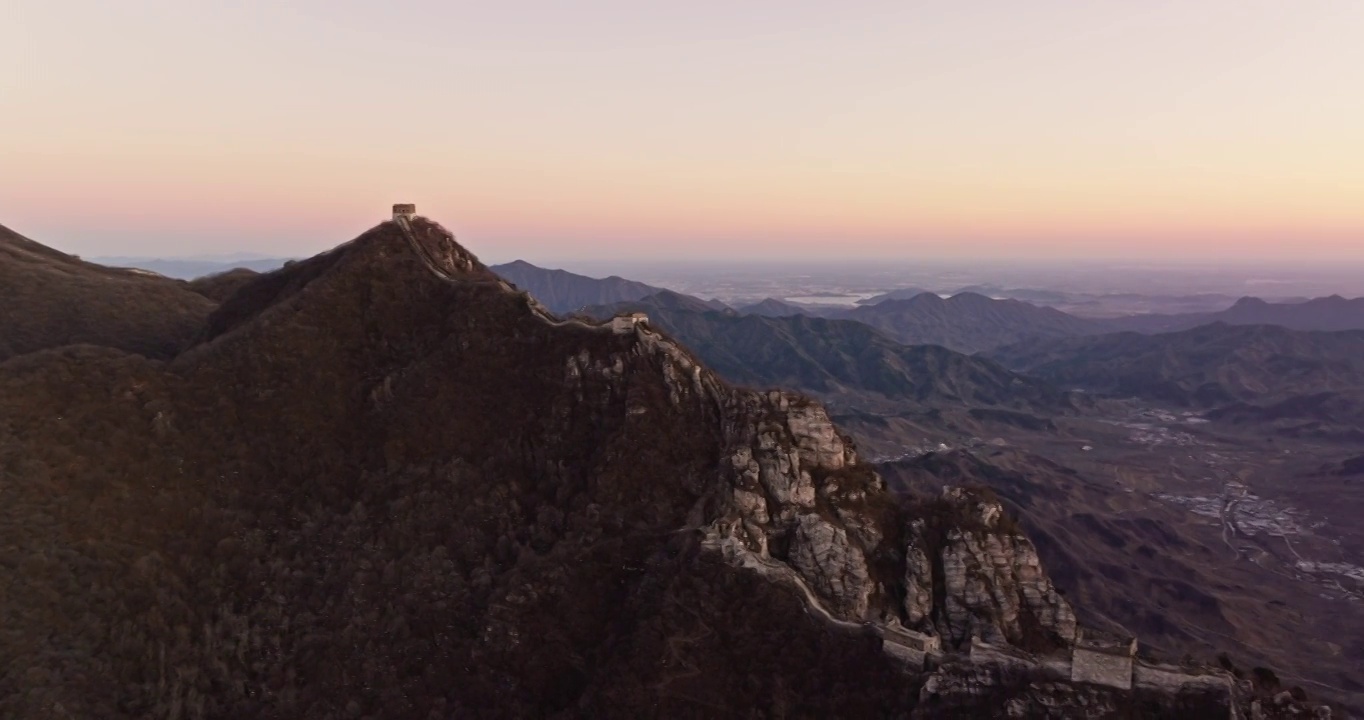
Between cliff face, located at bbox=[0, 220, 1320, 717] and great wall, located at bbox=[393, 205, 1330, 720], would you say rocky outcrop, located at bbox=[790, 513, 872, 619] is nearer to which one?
cliff face, located at bbox=[0, 220, 1320, 717]

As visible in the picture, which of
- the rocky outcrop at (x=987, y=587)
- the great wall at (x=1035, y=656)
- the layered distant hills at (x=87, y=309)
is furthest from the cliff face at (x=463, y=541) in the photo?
the layered distant hills at (x=87, y=309)

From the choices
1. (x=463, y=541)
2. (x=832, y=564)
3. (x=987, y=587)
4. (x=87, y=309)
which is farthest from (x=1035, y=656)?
(x=87, y=309)

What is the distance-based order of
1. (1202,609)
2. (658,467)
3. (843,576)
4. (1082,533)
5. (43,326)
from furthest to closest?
(1082,533)
(1202,609)
(43,326)
(658,467)
(843,576)

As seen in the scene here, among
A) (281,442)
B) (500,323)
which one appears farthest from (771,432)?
(281,442)

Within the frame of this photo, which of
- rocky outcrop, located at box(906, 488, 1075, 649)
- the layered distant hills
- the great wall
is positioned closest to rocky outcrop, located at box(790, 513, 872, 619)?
the great wall

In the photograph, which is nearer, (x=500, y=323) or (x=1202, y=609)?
(x=500, y=323)

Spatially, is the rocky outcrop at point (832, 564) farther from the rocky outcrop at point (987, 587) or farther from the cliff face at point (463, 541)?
the rocky outcrop at point (987, 587)

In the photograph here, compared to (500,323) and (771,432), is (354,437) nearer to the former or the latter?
(500,323)

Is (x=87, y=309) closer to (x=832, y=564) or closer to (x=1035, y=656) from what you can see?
(x=832, y=564)

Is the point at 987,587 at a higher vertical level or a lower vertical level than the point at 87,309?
lower
